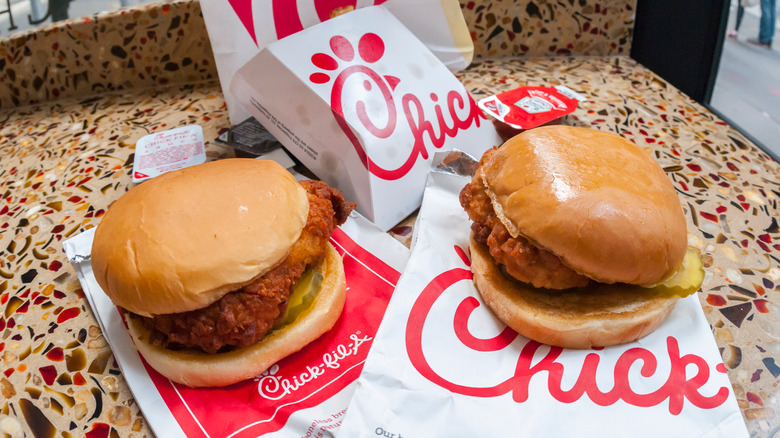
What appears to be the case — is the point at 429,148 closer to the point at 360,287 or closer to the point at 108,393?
the point at 360,287

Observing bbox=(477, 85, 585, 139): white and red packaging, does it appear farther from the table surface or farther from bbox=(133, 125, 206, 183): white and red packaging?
bbox=(133, 125, 206, 183): white and red packaging

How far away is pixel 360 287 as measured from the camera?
1.48 m

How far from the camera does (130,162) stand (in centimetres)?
202

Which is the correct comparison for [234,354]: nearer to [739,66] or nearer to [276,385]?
[276,385]

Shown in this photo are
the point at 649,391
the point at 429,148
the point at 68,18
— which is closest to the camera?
the point at 649,391

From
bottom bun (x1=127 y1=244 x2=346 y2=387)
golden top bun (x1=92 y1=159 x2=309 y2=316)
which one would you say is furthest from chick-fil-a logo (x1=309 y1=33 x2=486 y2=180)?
bottom bun (x1=127 y1=244 x2=346 y2=387)

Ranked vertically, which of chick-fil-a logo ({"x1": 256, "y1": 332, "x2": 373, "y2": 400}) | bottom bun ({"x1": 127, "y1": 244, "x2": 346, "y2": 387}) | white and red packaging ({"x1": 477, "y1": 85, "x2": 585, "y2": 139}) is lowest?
chick-fil-a logo ({"x1": 256, "y1": 332, "x2": 373, "y2": 400})

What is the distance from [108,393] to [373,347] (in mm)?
670

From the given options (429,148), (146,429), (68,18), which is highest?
(68,18)

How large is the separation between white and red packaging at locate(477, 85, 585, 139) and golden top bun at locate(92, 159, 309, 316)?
103 centimetres

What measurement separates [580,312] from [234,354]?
86 cm

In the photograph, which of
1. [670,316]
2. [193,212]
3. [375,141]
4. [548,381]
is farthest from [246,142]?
[670,316]

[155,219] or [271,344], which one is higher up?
[155,219]

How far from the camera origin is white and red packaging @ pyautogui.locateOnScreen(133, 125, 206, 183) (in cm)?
188
